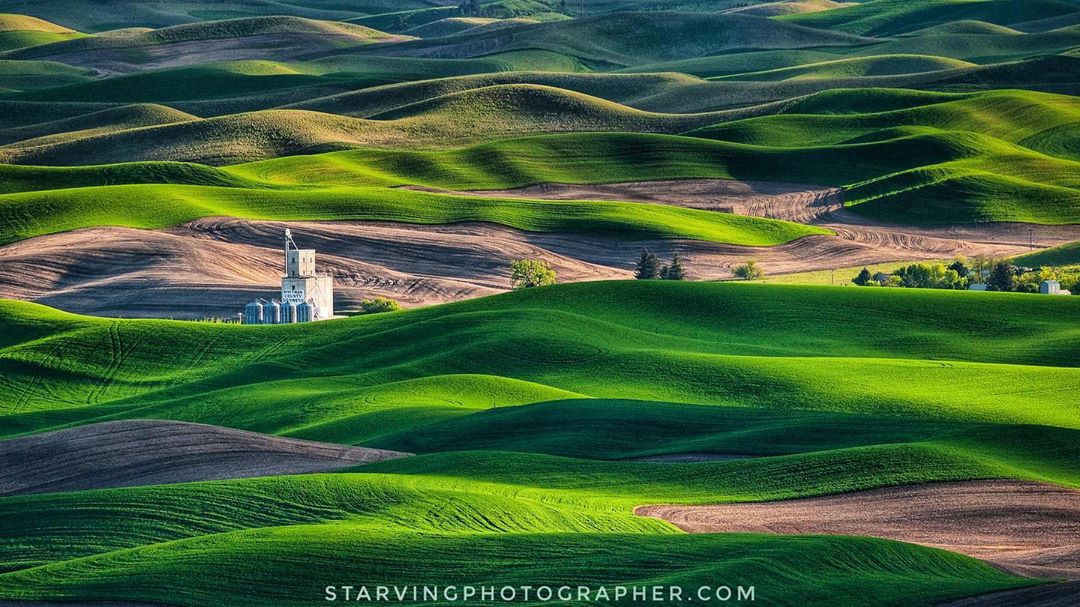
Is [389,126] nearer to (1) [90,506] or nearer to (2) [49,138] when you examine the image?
(2) [49,138]

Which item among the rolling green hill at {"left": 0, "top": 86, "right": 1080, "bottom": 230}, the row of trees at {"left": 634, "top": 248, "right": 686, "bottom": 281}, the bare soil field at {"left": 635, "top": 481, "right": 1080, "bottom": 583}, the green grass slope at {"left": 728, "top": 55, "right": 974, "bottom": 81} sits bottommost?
the bare soil field at {"left": 635, "top": 481, "right": 1080, "bottom": 583}

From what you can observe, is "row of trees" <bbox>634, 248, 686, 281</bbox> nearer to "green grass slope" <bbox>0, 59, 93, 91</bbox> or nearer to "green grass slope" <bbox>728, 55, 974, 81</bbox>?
"green grass slope" <bbox>728, 55, 974, 81</bbox>

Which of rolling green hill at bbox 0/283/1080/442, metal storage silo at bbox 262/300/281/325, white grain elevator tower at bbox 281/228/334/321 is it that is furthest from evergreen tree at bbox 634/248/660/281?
metal storage silo at bbox 262/300/281/325

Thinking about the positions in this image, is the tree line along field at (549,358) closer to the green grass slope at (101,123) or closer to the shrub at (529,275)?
the green grass slope at (101,123)

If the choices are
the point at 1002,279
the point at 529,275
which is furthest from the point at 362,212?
the point at 1002,279

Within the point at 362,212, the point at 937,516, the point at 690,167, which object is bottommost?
the point at 937,516

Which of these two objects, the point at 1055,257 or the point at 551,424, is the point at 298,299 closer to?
the point at 551,424
